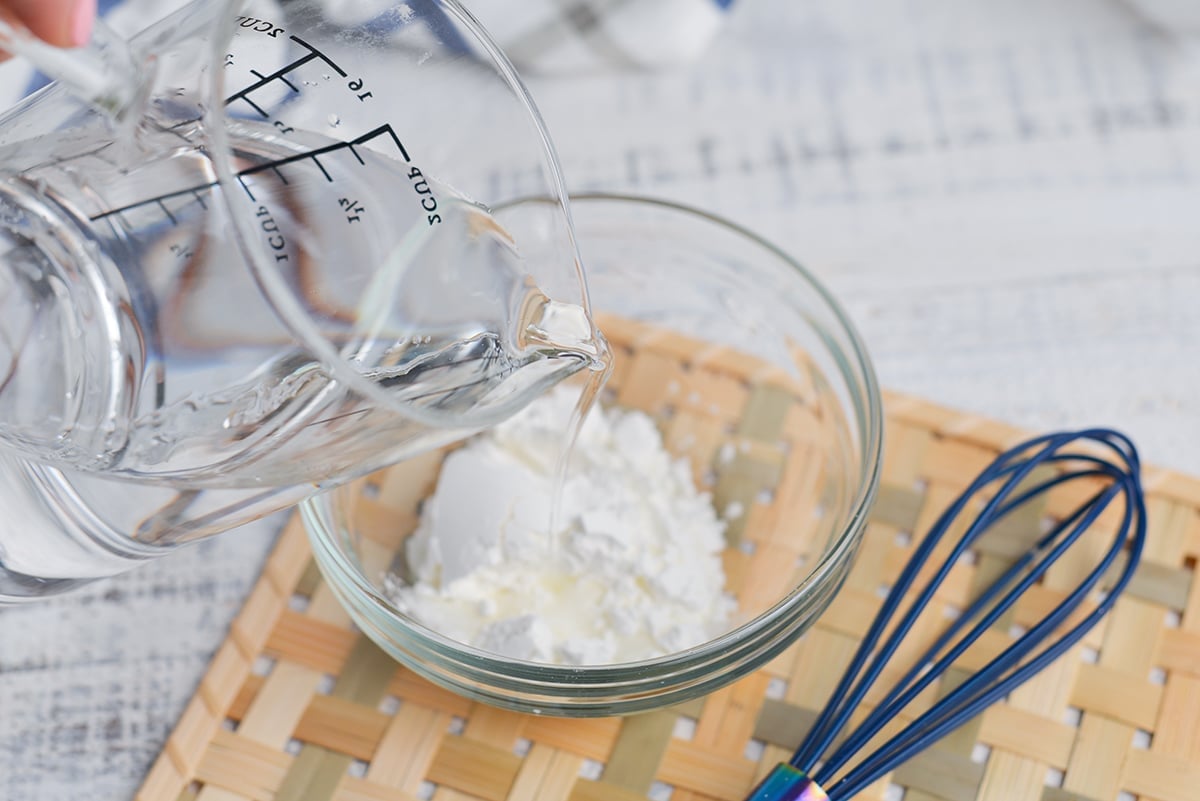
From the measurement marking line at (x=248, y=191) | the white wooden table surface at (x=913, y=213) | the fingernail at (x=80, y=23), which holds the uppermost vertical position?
the white wooden table surface at (x=913, y=213)

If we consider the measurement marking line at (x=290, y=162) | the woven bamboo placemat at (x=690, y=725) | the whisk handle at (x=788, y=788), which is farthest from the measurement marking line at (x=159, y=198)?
the whisk handle at (x=788, y=788)

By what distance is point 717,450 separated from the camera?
3.10 feet

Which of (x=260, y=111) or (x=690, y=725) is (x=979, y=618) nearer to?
(x=690, y=725)

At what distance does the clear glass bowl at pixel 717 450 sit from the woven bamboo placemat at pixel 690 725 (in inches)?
2.3

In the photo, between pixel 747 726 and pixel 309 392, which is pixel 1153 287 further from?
pixel 309 392

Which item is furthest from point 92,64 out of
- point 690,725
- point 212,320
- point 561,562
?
point 690,725

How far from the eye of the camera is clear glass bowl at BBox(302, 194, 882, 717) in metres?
0.72

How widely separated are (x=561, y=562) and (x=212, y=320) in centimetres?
34

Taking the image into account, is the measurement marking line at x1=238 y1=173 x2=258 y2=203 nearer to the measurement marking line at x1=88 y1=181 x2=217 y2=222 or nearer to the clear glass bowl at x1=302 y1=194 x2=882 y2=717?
the measurement marking line at x1=88 y1=181 x2=217 y2=222

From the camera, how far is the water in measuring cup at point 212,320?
582 millimetres

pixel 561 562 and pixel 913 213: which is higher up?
pixel 913 213

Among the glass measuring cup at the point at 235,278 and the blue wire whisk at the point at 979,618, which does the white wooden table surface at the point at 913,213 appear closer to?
the blue wire whisk at the point at 979,618

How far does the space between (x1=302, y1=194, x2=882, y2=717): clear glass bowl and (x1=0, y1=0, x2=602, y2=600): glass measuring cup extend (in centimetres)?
17

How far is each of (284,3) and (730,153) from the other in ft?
1.99
